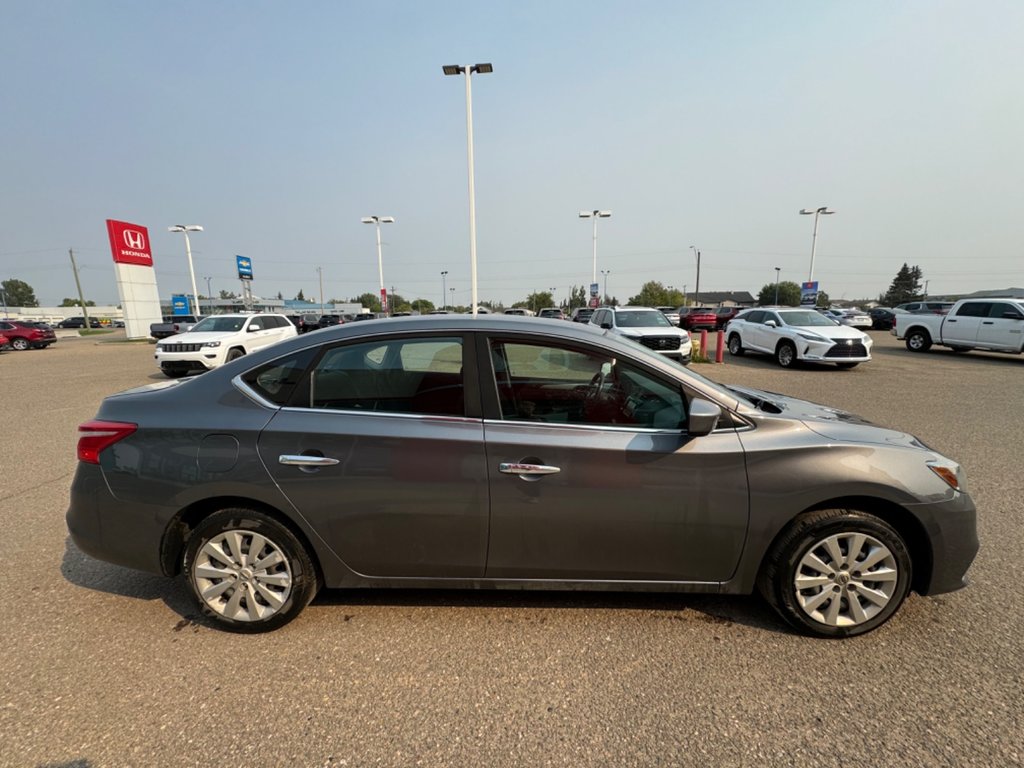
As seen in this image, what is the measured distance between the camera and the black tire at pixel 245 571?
7.99 ft

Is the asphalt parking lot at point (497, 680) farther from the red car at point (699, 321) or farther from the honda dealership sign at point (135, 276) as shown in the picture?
the honda dealership sign at point (135, 276)

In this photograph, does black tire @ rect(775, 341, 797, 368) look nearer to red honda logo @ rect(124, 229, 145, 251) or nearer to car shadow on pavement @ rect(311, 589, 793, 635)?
car shadow on pavement @ rect(311, 589, 793, 635)

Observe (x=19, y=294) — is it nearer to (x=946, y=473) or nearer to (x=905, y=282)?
(x=946, y=473)

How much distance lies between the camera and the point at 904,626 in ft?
8.29

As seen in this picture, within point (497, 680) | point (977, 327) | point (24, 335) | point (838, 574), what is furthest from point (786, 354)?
point (24, 335)

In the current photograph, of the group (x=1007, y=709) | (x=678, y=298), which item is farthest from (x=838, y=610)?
(x=678, y=298)

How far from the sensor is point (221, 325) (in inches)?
498

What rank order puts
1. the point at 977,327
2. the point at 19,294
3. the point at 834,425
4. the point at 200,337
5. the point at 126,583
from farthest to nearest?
the point at 19,294
the point at 977,327
the point at 200,337
the point at 126,583
the point at 834,425

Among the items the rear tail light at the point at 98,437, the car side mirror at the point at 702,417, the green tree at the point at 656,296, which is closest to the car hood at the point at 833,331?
the car side mirror at the point at 702,417

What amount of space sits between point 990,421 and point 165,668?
9644 mm

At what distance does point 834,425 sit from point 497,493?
1.85m

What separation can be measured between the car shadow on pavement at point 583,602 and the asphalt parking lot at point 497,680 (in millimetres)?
13

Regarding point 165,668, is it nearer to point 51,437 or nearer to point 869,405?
point 51,437

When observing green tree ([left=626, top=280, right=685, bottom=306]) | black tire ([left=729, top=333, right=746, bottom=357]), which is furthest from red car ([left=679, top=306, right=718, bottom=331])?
green tree ([left=626, top=280, right=685, bottom=306])
